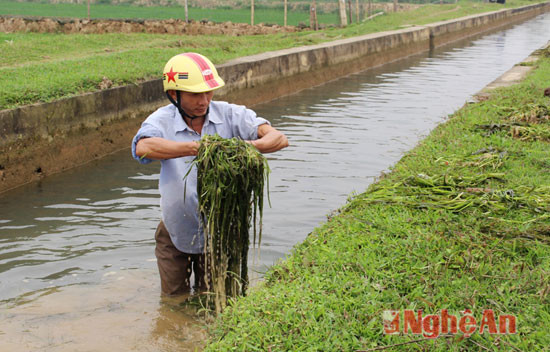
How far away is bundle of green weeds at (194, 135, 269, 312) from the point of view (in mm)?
3896

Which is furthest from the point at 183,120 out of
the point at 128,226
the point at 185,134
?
the point at 128,226

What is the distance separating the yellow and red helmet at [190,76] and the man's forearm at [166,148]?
1.17 feet

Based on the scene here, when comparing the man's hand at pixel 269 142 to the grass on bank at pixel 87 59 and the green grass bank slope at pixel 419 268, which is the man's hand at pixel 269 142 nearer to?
the green grass bank slope at pixel 419 268

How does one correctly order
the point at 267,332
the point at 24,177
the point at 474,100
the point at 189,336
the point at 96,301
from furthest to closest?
the point at 474,100 < the point at 24,177 < the point at 96,301 < the point at 189,336 < the point at 267,332

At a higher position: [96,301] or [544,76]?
[544,76]

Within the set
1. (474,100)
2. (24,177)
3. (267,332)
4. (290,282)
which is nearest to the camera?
(267,332)

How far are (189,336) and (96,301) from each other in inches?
41.7

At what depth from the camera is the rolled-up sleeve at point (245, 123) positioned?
4.38m

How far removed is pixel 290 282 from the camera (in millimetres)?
3939

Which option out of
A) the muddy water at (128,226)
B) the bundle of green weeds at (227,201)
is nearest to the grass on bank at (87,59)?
the muddy water at (128,226)

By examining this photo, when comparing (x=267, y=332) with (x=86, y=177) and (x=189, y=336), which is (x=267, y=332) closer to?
(x=189, y=336)

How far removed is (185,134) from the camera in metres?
4.30

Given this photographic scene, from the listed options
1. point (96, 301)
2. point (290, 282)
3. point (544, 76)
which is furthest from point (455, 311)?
point (544, 76)

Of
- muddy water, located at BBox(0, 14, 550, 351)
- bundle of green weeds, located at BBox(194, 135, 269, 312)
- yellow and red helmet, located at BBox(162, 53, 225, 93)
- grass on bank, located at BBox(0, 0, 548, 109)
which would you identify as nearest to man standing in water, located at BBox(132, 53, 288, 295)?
yellow and red helmet, located at BBox(162, 53, 225, 93)
